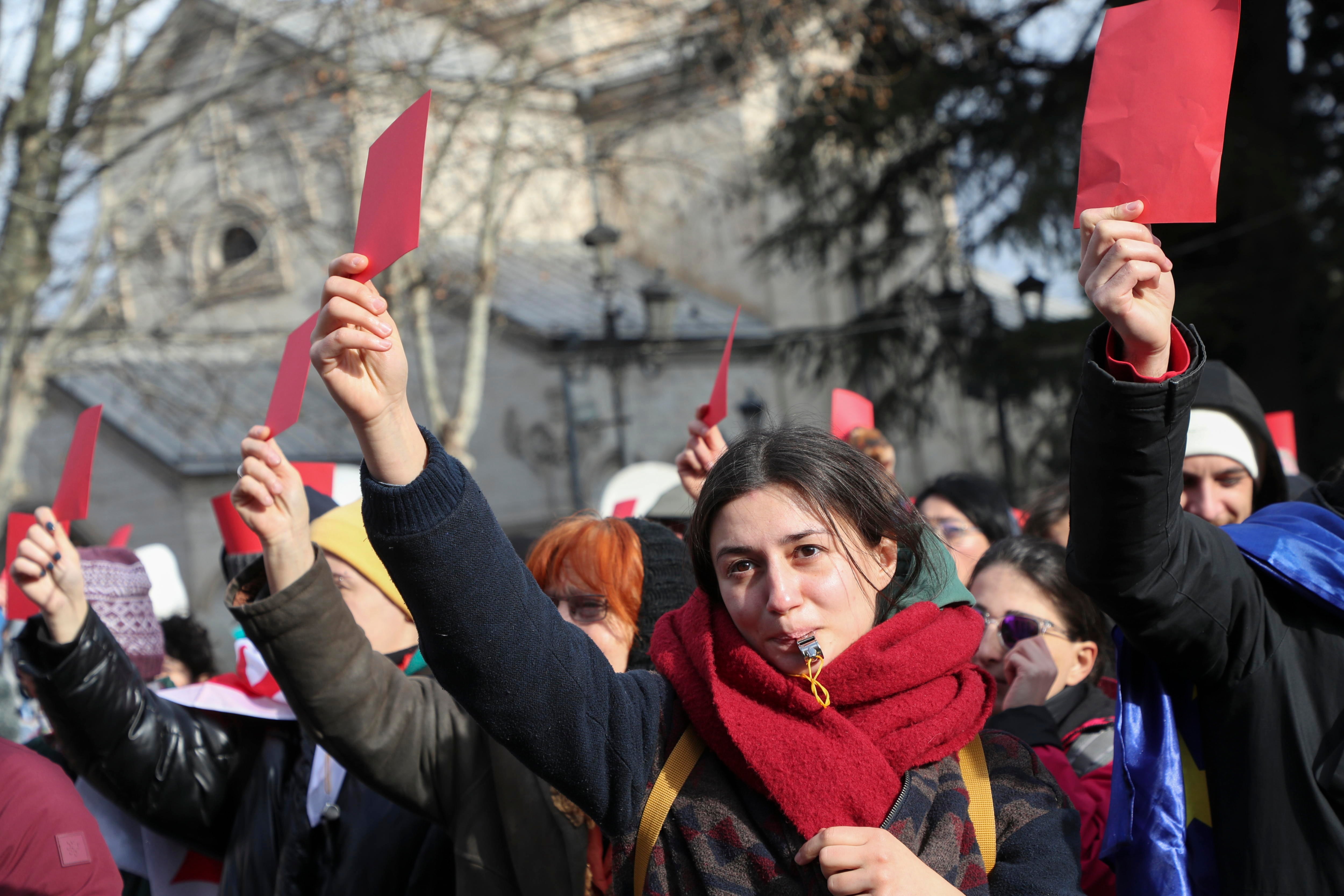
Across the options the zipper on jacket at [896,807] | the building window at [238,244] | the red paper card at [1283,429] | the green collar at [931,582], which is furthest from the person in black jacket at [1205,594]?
the building window at [238,244]

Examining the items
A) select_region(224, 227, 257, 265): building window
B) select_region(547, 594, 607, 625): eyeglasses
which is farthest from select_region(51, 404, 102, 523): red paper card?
select_region(224, 227, 257, 265): building window

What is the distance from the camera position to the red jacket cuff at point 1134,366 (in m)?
1.51

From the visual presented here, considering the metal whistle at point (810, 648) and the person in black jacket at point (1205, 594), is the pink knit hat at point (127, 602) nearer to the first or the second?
the metal whistle at point (810, 648)

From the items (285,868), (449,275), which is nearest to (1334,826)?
(285,868)

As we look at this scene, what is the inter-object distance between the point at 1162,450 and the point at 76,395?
16168 mm

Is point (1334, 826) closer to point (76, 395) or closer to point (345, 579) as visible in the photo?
point (345, 579)

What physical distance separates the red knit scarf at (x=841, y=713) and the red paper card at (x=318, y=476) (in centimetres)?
177

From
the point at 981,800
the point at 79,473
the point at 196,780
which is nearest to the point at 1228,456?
A: the point at 981,800

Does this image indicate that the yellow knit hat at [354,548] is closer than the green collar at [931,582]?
No

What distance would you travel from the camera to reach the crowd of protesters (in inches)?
59.2

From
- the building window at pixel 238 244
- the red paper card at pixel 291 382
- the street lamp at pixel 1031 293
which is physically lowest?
the red paper card at pixel 291 382

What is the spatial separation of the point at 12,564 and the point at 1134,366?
2.22 meters

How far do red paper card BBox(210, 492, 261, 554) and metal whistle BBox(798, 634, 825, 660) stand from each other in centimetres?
169

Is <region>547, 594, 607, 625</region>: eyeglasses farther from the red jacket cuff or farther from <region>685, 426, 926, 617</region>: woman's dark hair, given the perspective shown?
the red jacket cuff
